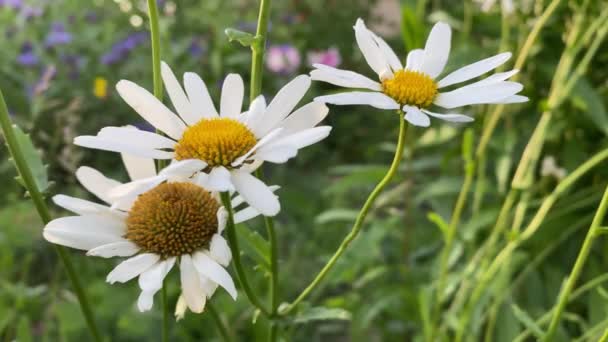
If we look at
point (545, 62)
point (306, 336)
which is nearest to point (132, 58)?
point (306, 336)

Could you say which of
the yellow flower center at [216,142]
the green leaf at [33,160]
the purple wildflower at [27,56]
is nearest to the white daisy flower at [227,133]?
the yellow flower center at [216,142]

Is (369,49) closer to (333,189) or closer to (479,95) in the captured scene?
(479,95)

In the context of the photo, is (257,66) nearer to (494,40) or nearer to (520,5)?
(520,5)

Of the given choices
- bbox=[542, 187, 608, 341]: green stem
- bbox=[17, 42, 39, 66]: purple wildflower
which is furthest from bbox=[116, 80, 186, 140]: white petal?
bbox=[17, 42, 39, 66]: purple wildflower

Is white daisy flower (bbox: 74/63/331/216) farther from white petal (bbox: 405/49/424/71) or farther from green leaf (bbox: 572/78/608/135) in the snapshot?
green leaf (bbox: 572/78/608/135)

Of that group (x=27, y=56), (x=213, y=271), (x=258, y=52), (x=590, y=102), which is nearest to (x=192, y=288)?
(x=213, y=271)

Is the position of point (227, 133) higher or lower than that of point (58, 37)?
lower
